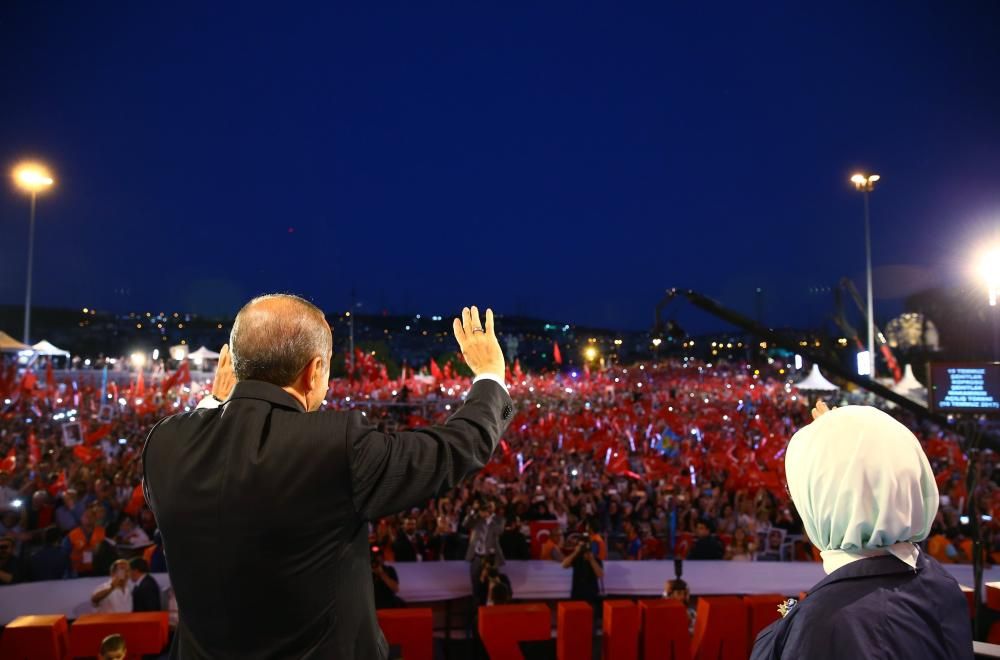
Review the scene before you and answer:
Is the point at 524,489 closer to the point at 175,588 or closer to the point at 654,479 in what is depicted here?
the point at 654,479

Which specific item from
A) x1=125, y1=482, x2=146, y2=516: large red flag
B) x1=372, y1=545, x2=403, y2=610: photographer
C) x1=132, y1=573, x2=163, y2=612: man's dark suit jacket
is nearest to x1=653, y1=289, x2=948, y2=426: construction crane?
x1=372, y1=545, x2=403, y2=610: photographer

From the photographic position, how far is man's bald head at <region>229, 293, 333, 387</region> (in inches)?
67.1

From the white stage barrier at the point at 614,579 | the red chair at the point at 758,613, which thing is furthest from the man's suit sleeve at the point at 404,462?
the white stage barrier at the point at 614,579

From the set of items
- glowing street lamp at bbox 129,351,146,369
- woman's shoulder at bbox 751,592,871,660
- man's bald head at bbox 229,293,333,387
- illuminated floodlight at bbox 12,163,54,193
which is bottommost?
woman's shoulder at bbox 751,592,871,660

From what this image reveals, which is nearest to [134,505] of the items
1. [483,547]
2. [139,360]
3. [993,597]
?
[483,547]

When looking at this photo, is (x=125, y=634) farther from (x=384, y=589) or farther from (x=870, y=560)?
(x=870, y=560)

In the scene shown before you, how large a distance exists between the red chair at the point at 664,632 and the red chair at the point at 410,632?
72.4 inches

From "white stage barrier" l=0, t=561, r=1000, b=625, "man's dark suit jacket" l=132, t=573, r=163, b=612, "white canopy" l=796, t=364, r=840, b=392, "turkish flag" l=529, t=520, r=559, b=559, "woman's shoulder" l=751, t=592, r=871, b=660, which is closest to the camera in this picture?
"woman's shoulder" l=751, t=592, r=871, b=660

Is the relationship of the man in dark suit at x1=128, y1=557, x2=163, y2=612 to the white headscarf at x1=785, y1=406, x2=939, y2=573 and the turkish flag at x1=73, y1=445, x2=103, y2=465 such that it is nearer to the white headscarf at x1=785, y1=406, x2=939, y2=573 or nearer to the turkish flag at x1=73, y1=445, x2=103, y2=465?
the white headscarf at x1=785, y1=406, x2=939, y2=573

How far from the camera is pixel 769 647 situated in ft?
5.08

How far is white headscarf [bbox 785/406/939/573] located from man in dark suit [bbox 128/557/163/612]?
6.67m

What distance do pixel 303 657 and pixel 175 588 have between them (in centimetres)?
42

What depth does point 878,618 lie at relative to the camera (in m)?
1.42

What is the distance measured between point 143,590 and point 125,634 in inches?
58.5
